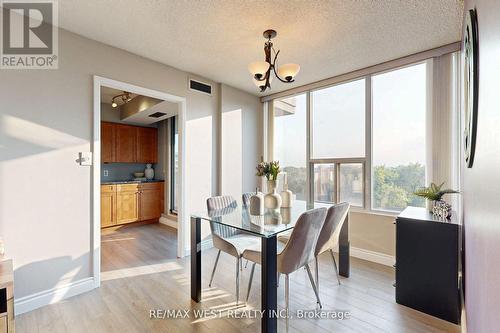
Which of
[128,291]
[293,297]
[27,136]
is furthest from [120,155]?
[293,297]

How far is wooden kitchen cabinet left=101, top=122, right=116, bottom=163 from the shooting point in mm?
5004

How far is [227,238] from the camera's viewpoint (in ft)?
8.80

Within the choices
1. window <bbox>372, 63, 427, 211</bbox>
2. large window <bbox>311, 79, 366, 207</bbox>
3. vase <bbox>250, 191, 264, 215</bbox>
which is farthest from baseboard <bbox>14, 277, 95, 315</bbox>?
window <bbox>372, 63, 427, 211</bbox>

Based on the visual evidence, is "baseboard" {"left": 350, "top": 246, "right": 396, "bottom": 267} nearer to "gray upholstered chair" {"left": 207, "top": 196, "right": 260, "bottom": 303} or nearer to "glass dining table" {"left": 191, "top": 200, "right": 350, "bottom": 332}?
"glass dining table" {"left": 191, "top": 200, "right": 350, "bottom": 332}

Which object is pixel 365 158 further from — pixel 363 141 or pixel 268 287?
pixel 268 287

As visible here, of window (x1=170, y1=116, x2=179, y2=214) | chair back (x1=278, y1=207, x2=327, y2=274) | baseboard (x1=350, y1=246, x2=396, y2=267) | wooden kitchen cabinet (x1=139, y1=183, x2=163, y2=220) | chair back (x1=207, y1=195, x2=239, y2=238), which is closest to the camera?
chair back (x1=278, y1=207, x2=327, y2=274)

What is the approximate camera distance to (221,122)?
4.00m

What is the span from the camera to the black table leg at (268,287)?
167 cm

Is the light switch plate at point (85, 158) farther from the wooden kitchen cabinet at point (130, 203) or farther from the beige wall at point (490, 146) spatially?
the beige wall at point (490, 146)

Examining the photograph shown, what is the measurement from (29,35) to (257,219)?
8.90ft

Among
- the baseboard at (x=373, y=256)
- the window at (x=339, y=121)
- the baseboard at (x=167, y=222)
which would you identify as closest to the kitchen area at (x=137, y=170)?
the baseboard at (x=167, y=222)

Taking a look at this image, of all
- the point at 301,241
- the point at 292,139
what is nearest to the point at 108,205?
the point at 292,139

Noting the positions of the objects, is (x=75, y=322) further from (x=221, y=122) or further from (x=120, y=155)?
(x=120, y=155)

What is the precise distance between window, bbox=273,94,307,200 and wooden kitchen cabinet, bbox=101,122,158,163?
10.1ft
